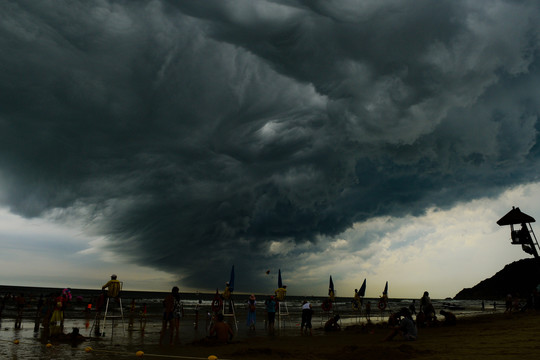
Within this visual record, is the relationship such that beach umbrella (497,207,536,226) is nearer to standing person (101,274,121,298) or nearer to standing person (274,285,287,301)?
standing person (274,285,287,301)

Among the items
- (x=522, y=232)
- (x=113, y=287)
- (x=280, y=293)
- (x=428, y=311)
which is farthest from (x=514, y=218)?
(x=113, y=287)

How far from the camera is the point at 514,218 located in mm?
32062

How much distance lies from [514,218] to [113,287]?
34091mm

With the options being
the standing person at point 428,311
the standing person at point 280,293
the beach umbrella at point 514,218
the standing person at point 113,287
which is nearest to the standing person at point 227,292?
the standing person at point 280,293

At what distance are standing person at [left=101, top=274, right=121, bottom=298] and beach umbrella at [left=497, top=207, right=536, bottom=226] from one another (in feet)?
110

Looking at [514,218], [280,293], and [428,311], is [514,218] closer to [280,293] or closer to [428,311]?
[428,311]

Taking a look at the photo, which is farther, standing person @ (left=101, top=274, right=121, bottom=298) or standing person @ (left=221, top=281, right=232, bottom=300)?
standing person @ (left=221, top=281, right=232, bottom=300)

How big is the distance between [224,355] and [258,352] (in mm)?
1191

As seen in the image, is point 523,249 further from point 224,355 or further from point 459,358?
point 224,355

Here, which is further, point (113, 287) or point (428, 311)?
point (428, 311)

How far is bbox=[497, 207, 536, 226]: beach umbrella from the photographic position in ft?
104

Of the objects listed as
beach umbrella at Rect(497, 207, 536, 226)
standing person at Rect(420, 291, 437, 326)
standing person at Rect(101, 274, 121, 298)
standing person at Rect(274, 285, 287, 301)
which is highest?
beach umbrella at Rect(497, 207, 536, 226)

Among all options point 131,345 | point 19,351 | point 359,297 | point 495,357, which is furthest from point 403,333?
point 359,297

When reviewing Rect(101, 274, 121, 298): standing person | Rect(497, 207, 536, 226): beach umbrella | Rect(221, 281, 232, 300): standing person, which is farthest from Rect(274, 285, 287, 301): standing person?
Rect(497, 207, 536, 226): beach umbrella
